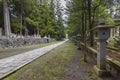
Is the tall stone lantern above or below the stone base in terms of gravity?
above

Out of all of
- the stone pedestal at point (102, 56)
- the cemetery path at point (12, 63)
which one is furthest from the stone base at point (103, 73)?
the cemetery path at point (12, 63)

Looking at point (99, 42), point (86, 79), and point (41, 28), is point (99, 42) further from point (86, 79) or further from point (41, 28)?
point (41, 28)

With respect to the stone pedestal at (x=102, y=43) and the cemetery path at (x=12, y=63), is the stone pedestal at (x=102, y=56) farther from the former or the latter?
the cemetery path at (x=12, y=63)

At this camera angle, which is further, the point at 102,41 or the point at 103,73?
the point at 102,41

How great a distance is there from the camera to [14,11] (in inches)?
1268

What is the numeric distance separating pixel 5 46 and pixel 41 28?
919 inches

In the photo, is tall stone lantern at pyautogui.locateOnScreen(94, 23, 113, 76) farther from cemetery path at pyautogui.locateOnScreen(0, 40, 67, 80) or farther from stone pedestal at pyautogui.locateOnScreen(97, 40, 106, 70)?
cemetery path at pyautogui.locateOnScreen(0, 40, 67, 80)

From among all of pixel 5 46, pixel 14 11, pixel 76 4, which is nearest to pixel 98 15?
pixel 76 4

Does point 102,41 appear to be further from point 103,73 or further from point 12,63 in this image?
point 12,63

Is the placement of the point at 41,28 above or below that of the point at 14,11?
below

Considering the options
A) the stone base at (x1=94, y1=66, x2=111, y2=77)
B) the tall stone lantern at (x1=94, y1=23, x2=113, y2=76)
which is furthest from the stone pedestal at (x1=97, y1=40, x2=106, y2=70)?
the stone base at (x1=94, y1=66, x2=111, y2=77)

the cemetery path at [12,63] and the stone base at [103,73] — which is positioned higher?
the stone base at [103,73]

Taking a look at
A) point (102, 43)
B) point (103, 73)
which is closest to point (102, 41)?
point (102, 43)

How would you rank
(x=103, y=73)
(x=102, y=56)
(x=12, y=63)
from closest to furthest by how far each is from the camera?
(x=103, y=73), (x=102, y=56), (x=12, y=63)
